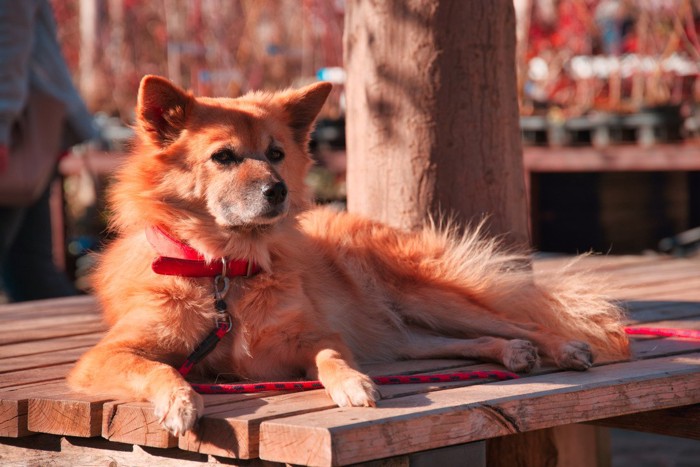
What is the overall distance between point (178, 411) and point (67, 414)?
0.38m

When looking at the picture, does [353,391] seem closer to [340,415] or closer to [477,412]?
[340,415]

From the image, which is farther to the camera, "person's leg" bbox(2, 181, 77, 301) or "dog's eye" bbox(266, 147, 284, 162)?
"person's leg" bbox(2, 181, 77, 301)

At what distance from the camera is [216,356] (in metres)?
2.84

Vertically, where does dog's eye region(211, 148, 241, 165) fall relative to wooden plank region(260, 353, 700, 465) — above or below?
above

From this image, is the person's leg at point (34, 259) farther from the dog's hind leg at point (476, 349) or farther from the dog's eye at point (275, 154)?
the dog's hind leg at point (476, 349)

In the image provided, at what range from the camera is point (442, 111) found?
3693mm

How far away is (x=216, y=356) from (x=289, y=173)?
0.63 m

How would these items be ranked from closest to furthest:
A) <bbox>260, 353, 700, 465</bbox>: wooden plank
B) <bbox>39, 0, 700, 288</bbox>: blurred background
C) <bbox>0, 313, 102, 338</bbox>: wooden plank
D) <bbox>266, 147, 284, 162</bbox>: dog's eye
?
<bbox>260, 353, 700, 465</bbox>: wooden plank → <bbox>266, 147, 284, 162</bbox>: dog's eye → <bbox>0, 313, 102, 338</bbox>: wooden plank → <bbox>39, 0, 700, 288</bbox>: blurred background

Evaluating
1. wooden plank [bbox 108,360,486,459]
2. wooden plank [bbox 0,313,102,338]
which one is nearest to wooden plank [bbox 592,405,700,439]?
wooden plank [bbox 108,360,486,459]

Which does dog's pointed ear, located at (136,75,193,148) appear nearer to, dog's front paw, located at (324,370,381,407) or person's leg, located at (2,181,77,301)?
dog's front paw, located at (324,370,381,407)

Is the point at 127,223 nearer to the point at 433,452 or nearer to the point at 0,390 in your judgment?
the point at 0,390

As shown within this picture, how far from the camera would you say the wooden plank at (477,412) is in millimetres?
2236

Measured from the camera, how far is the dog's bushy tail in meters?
3.36

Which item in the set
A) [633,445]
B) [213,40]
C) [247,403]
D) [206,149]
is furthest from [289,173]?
[213,40]
